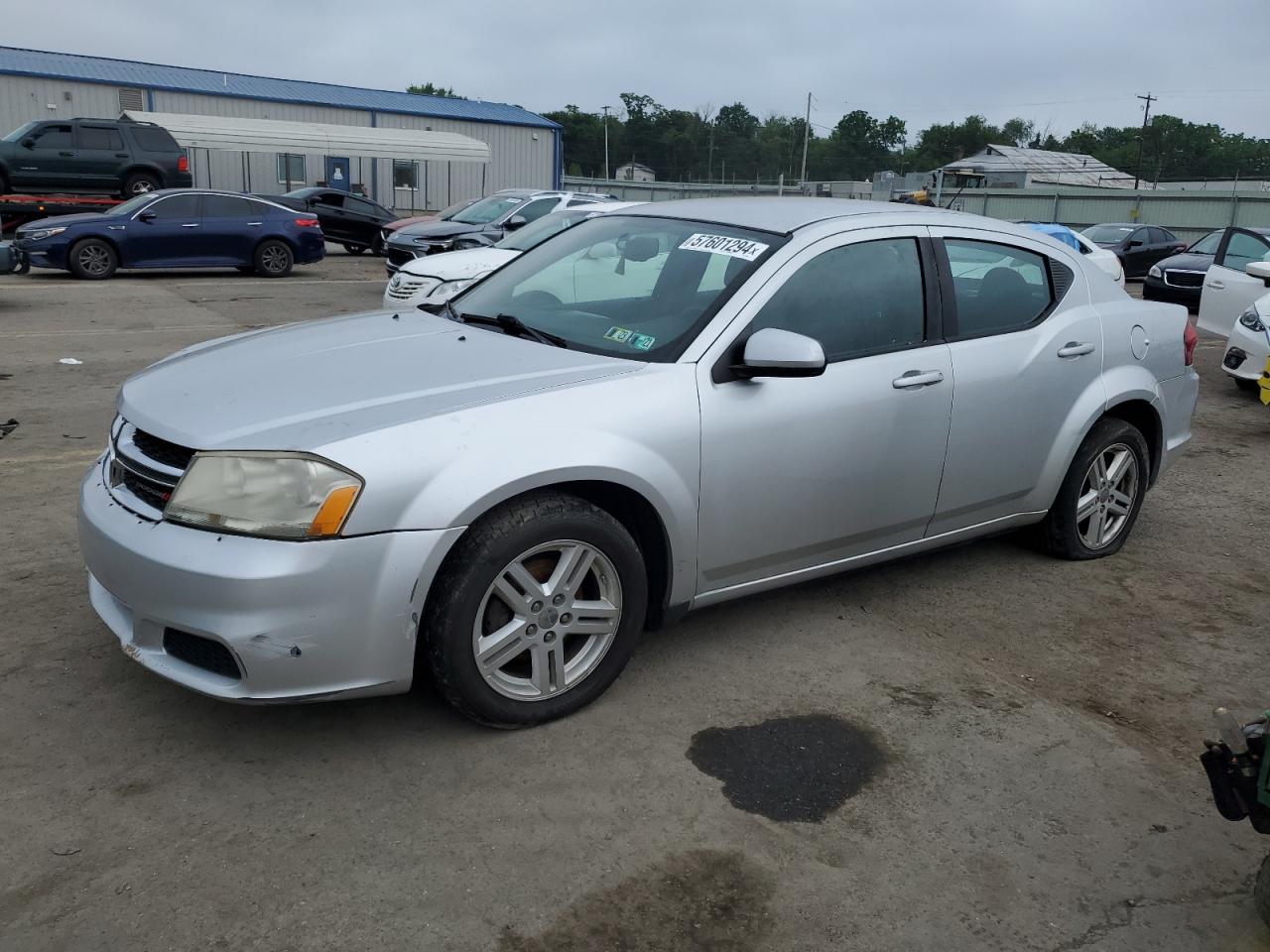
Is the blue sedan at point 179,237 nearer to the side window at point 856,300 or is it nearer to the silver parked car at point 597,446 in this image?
the silver parked car at point 597,446

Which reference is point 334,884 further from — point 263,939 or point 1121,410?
point 1121,410

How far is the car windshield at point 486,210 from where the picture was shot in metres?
18.0

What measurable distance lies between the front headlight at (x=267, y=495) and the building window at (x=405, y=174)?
136 feet

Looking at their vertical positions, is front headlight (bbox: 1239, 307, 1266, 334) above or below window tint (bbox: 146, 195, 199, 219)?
below

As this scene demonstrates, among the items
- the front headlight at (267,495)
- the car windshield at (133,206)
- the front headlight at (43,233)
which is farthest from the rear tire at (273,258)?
the front headlight at (267,495)

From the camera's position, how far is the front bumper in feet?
9.68

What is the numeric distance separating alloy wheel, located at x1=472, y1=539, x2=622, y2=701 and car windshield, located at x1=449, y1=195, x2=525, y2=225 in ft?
48.7

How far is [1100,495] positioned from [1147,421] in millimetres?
464

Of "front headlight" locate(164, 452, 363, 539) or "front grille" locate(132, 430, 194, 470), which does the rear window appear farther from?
"front headlight" locate(164, 452, 363, 539)

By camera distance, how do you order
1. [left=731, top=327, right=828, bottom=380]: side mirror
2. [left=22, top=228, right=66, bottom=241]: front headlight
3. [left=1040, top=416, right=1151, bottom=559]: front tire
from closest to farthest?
[left=731, top=327, right=828, bottom=380]: side mirror
[left=1040, top=416, right=1151, bottom=559]: front tire
[left=22, top=228, right=66, bottom=241]: front headlight

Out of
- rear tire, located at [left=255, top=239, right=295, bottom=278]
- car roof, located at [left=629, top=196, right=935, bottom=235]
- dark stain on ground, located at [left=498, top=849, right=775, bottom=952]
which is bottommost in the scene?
dark stain on ground, located at [left=498, top=849, right=775, bottom=952]

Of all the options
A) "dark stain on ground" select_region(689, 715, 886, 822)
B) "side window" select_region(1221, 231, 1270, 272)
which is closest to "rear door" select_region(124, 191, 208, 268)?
"side window" select_region(1221, 231, 1270, 272)

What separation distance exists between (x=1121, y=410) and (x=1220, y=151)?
A: 302 feet

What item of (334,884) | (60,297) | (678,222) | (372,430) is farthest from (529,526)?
(60,297)
